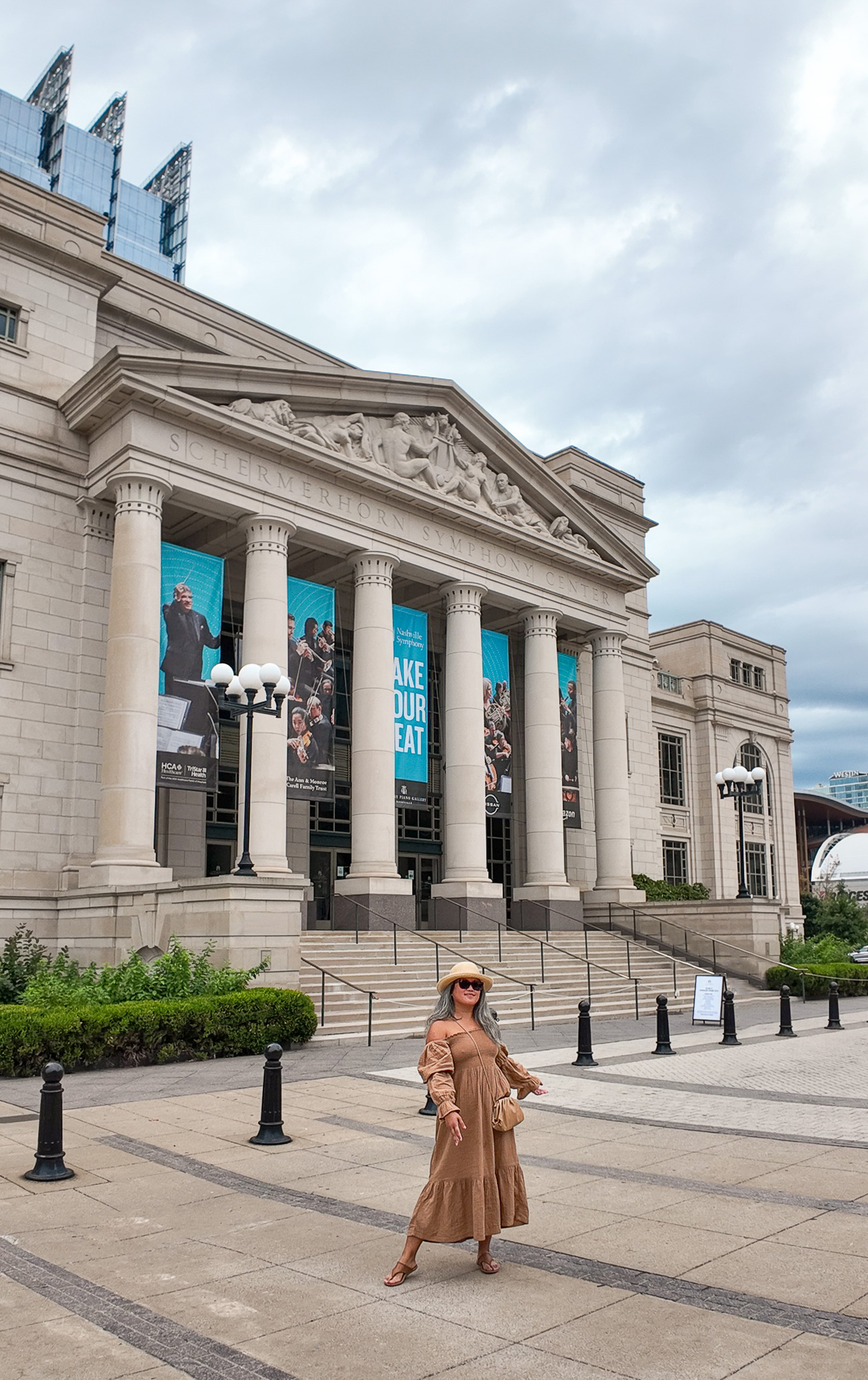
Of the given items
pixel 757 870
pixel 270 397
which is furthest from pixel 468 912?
pixel 757 870

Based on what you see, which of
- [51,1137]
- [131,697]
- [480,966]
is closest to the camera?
[51,1137]

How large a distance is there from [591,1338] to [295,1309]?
1721 millimetres

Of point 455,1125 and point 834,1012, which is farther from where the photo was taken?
point 834,1012

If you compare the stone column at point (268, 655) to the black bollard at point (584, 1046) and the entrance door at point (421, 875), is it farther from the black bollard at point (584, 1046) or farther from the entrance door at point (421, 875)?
the black bollard at point (584, 1046)

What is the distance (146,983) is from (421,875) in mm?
21371

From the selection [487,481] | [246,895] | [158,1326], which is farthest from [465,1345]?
[487,481]

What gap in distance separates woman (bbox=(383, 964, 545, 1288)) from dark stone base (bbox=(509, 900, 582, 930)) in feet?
90.1

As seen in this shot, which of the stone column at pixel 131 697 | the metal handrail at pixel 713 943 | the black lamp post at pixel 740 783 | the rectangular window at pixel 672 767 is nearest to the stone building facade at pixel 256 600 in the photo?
the stone column at pixel 131 697

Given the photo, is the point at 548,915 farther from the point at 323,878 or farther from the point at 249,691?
the point at 249,691

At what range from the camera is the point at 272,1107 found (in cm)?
1105

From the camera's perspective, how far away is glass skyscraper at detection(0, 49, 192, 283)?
141 meters

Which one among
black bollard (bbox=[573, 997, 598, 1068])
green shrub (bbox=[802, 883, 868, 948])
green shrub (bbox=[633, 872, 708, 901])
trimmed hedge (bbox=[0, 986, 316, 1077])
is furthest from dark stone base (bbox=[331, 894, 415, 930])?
green shrub (bbox=[802, 883, 868, 948])

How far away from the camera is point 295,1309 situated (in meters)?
6.30

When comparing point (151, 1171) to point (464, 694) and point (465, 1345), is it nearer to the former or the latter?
point (465, 1345)
